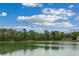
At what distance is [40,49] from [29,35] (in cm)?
41

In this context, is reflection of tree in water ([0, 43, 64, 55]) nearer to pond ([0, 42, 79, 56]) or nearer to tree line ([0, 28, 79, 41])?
pond ([0, 42, 79, 56])

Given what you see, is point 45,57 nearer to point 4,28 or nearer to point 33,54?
point 33,54

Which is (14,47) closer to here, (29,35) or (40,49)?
(29,35)

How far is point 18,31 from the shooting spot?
18.9 feet

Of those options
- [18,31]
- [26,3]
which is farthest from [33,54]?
[26,3]

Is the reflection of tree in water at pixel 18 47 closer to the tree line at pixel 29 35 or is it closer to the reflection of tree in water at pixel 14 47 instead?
the reflection of tree in water at pixel 14 47

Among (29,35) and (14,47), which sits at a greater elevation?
(29,35)

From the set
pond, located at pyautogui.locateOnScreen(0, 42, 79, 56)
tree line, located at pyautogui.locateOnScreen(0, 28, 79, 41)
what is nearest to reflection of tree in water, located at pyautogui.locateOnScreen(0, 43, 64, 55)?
pond, located at pyautogui.locateOnScreen(0, 42, 79, 56)

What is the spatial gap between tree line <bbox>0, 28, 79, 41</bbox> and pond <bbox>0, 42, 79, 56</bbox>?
0.14 meters

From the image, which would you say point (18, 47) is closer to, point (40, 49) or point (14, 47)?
point (14, 47)

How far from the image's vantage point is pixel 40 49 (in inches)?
227

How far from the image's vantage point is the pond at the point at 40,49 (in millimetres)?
5538

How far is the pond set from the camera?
18.2 ft

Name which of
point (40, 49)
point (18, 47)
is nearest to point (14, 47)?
point (18, 47)
